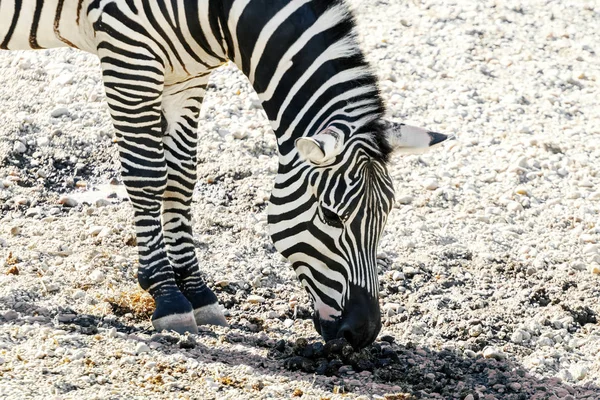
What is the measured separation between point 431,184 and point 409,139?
3762mm

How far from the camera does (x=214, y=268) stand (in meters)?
7.96

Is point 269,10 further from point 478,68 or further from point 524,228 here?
point 478,68

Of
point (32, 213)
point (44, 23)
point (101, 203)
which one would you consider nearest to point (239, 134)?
point (101, 203)

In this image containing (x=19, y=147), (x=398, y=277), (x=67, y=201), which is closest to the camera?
(x=398, y=277)

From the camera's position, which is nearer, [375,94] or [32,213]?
[375,94]

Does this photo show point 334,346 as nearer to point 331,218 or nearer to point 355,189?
point 331,218

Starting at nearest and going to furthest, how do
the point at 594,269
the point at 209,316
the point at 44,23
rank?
the point at 44,23 < the point at 209,316 < the point at 594,269

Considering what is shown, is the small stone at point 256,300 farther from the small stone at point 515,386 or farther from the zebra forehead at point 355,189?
the small stone at point 515,386

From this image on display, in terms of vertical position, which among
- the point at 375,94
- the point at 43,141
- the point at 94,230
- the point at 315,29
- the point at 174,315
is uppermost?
the point at 315,29

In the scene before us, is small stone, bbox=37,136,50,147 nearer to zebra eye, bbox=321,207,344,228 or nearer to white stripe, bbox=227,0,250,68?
white stripe, bbox=227,0,250,68

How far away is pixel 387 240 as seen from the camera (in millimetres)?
8586

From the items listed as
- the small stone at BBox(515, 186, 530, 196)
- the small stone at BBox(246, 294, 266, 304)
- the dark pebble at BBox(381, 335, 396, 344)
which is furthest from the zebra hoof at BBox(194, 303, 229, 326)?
the small stone at BBox(515, 186, 530, 196)

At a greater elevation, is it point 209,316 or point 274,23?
point 274,23

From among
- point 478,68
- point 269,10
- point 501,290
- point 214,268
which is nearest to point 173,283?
point 214,268
